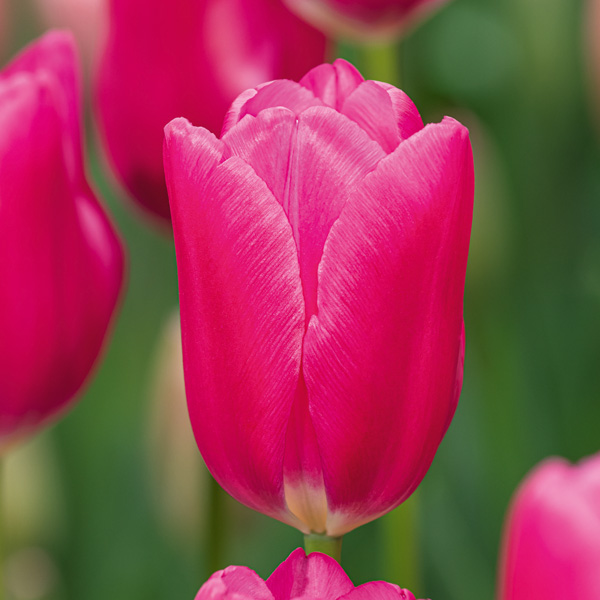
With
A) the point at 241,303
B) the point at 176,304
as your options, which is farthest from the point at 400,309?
the point at 176,304

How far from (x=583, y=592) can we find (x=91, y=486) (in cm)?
58

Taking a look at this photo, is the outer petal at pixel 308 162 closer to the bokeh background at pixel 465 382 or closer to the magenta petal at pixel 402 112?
the magenta petal at pixel 402 112

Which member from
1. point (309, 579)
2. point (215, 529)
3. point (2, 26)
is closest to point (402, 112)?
point (309, 579)

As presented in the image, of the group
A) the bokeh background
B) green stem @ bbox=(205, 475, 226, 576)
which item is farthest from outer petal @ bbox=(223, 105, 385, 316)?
the bokeh background

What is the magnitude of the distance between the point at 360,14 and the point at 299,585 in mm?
298

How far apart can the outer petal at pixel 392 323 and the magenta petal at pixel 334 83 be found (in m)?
0.04

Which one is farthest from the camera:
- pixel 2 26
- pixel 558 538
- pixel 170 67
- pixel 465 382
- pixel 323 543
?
pixel 2 26

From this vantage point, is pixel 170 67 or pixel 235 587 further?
pixel 170 67

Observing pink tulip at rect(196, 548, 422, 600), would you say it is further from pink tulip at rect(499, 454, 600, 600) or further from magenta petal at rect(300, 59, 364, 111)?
magenta petal at rect(300, 59, 364, 111)

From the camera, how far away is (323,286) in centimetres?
31

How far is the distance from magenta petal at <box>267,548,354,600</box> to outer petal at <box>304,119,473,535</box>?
0.04 meters

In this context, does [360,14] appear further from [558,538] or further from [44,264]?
[558,538]

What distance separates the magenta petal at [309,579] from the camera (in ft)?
0.89

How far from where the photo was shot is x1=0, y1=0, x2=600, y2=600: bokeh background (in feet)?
2.29
